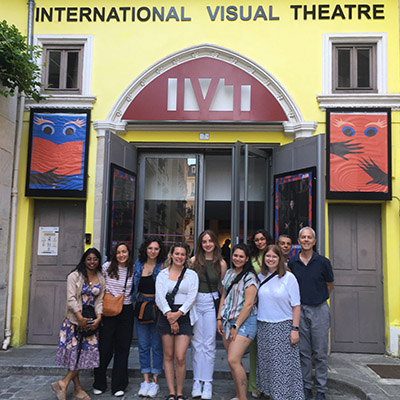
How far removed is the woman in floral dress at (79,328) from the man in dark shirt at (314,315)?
92.9 inches

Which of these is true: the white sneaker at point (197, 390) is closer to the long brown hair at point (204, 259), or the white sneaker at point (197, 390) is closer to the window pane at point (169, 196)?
the long brown hair at point (204, 259)

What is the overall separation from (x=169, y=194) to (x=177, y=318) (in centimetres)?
328

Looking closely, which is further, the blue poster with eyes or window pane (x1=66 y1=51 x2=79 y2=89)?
window pane (x1=66 y1=51 x2=79 y2=89)

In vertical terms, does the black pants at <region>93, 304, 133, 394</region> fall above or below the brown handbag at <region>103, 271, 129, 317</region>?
below

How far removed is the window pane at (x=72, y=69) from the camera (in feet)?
23.6

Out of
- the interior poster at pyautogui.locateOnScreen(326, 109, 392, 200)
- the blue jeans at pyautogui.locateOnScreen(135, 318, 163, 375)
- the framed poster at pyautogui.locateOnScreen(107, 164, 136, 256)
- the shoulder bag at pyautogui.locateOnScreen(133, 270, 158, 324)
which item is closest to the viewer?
the shoulder bag at pyautogui.locateOnScreen(133, 270, 158, 324)

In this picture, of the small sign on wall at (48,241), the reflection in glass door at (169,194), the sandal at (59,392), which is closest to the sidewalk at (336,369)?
the sandal at (59,392)

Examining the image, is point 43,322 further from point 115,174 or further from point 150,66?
point 150,66

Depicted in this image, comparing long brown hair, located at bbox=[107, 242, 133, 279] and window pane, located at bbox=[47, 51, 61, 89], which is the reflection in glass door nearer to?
window pane, located at bbox=[47, 51, 61, 89]

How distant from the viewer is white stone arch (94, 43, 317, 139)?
22.2 feet

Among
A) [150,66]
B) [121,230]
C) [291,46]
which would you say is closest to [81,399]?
[121,230]

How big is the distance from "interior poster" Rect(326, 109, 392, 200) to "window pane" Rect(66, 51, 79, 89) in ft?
14.4

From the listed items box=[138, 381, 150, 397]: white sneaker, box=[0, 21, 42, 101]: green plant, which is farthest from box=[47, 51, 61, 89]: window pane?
box=[138, 381, 150, 397]: white sneaker

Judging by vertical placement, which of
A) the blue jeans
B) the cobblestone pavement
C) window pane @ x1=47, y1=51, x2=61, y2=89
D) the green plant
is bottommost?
the cobblestone pavement
